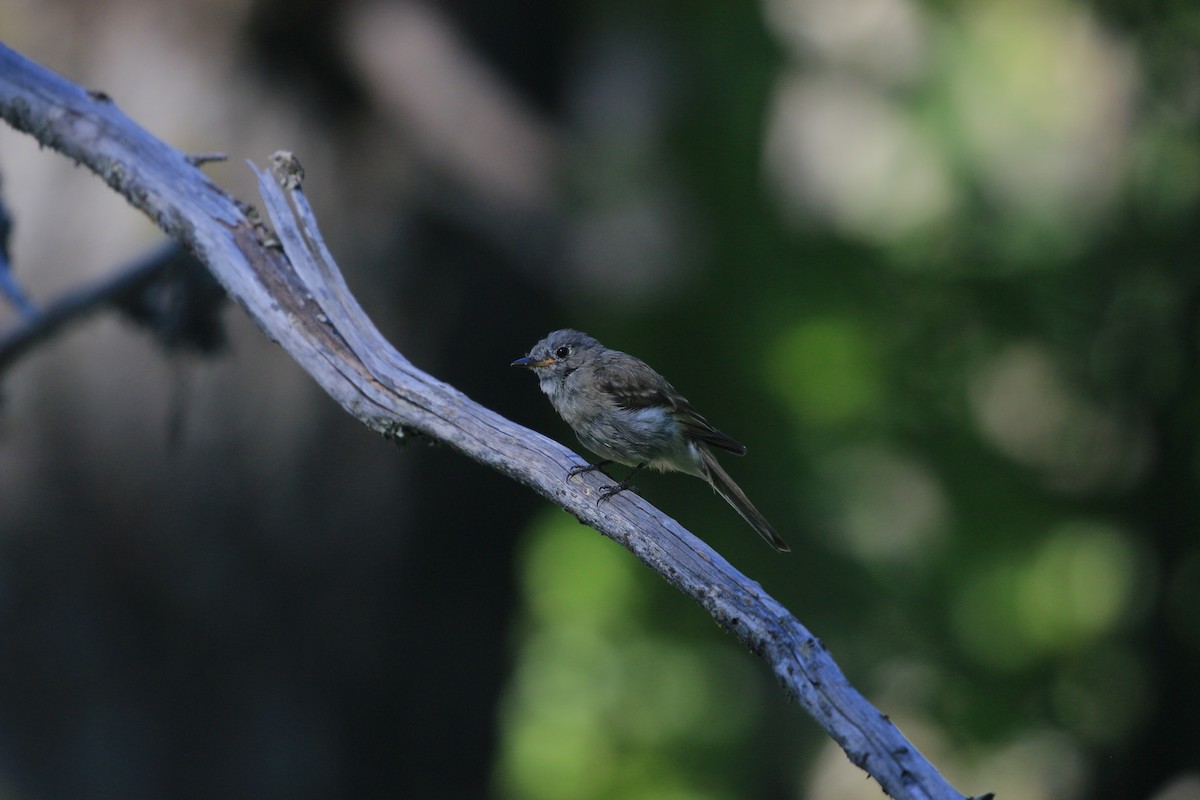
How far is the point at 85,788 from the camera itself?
4.72 meters

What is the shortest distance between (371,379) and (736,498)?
1.19 m

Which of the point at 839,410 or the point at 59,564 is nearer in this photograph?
the point at 59,564

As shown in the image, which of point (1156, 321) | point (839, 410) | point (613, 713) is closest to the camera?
point (1156, 321)

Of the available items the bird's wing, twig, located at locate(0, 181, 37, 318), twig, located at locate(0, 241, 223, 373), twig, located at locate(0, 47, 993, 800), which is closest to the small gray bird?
the bird's wing

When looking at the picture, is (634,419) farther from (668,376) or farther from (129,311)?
(668,376)

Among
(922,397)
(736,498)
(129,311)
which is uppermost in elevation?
(922,397)

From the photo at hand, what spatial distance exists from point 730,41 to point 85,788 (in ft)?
21.6

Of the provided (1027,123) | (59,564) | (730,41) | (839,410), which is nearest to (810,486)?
(839,410)

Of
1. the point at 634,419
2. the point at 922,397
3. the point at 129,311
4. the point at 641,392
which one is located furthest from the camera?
the point at 922,397

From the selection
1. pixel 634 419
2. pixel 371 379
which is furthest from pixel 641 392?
pixel 371 379

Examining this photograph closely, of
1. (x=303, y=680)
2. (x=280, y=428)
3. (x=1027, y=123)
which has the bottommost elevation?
(x=303, y=680)

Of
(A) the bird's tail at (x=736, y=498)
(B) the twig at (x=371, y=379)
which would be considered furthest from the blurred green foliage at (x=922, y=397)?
(B) the twig at (x=371, y=379)

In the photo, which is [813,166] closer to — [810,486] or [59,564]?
[810,486]

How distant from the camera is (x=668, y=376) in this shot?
8328 millimetres
